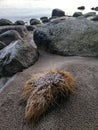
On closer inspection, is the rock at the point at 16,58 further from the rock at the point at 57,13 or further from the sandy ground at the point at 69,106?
the rock at the point at 57,13

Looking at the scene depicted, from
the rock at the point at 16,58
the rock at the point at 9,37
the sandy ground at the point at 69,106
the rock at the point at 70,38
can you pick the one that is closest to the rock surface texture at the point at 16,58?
the rock at the point at 16,58

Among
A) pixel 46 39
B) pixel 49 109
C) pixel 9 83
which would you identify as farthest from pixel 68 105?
pixel 46 39

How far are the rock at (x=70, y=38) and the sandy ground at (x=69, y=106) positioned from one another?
62cm

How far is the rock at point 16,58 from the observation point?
21.1ft

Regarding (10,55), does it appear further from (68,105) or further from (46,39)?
(68,105)

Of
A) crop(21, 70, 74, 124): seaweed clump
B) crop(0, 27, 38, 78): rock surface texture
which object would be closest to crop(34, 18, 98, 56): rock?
crop(0, 27, 38, 78): rock surface texture

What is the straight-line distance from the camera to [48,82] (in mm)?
4863

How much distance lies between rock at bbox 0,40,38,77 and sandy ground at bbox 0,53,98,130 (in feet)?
1.07

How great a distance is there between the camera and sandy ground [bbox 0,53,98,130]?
4395 mm

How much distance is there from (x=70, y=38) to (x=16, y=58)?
1.34 meters

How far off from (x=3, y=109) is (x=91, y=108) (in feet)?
4.68

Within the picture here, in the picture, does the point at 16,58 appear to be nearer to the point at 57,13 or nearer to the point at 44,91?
the point at 44,91

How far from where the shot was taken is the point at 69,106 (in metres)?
4.68

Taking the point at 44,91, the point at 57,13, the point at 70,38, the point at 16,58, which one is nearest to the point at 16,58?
the point at 16,58
